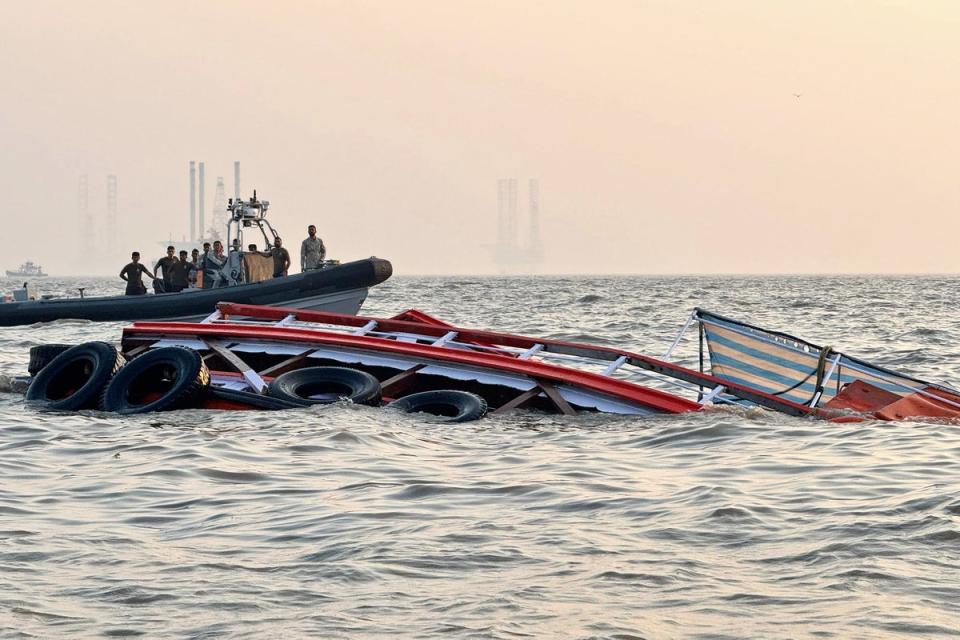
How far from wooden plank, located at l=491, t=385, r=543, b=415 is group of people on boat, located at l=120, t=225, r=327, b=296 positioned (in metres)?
12.2

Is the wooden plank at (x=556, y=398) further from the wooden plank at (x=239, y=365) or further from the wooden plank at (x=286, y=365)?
the wooden plank at (x=239, y=365)

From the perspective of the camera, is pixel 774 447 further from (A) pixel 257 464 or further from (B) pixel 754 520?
(A) pixel 257 464

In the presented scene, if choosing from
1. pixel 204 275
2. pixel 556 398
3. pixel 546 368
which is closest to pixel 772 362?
pixel 546 368

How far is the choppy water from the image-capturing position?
18.0 feet

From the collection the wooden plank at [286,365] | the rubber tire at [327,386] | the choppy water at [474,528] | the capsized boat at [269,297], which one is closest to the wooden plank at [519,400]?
the choppy water at [474,528]

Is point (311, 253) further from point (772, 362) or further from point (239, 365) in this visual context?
point (772, 362)

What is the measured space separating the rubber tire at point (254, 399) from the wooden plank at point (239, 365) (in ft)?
1.00

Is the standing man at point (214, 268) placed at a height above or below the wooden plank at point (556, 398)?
above

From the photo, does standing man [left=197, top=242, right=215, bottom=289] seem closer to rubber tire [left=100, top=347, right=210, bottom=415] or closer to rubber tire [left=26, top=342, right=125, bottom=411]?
rubber tire [left=26, top=342, right=125, bottom=411]

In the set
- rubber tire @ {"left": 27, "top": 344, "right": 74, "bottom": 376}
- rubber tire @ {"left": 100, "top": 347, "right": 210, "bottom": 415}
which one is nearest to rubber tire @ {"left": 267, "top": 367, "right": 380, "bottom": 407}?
rubber tire @ {"left": 100, "top": 347, "right": 210, "bottom": 415}

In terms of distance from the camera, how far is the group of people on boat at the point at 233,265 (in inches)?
997

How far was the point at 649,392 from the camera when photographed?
1349cm

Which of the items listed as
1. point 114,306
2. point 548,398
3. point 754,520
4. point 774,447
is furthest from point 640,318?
point 754,520

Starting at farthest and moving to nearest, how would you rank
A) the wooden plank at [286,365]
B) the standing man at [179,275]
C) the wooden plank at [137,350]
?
1. the standing man at [179,275]
2. the wooden plank at [137,350]
3. the wooden plank at [286,365]
